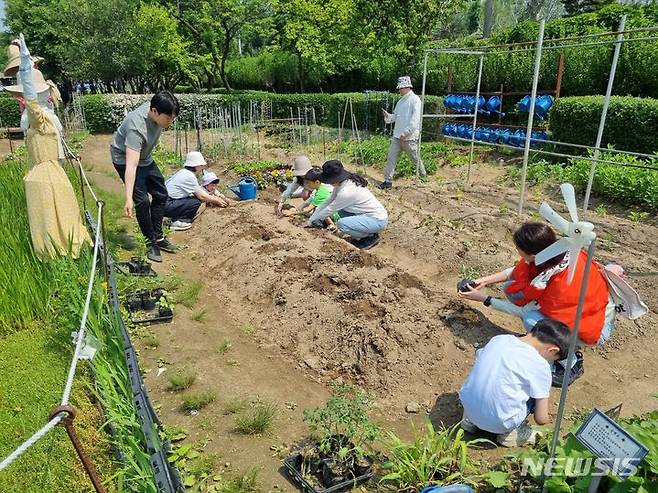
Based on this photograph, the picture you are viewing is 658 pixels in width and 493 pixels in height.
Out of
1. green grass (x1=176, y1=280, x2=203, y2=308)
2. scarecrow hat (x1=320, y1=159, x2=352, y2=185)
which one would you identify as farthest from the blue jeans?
green grass (x1=176, y1=280, x2=203, y2=308)

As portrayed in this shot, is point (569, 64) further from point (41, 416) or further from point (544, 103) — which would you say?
point (41, 416)

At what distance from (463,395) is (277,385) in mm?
1180

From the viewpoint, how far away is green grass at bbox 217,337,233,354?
143 inches

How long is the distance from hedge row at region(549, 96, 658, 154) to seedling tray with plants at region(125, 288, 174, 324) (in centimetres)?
783

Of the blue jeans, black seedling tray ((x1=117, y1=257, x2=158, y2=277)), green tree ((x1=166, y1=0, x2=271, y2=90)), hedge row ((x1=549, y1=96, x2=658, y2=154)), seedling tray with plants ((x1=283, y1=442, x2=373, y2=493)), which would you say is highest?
green tree ((x1=166, y1=0, x2=271, y2=90))

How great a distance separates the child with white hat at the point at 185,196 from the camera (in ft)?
20.7

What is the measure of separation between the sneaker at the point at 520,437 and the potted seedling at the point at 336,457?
0.72m

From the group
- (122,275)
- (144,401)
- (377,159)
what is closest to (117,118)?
(377,159)

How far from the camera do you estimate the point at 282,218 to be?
20.6 ft

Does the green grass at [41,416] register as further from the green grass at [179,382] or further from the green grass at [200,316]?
the green grass at [200,316]

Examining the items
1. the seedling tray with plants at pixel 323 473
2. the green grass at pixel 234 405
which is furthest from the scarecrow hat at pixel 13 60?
the seedling tray with plants at pixel 323 473

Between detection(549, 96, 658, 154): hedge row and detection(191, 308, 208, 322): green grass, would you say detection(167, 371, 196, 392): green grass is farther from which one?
detection(549, 96, 658, 154): hedge row

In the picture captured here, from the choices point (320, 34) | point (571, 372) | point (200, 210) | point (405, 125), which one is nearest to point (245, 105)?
point (320, 34)

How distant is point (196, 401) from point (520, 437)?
5.91ft
